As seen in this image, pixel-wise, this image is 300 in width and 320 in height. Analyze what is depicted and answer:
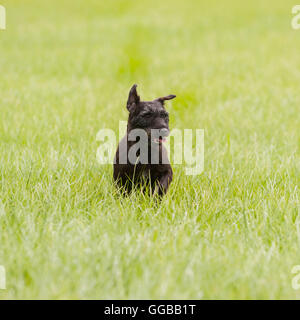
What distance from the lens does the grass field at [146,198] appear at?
312 cm

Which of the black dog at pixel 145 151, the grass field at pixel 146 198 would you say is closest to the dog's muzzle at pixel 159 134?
the black dog at pixel 145 151

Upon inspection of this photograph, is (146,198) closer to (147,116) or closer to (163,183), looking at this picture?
(163,183)

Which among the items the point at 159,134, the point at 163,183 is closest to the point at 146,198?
the point at 163,183

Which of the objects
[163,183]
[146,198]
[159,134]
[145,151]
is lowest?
[146,198]

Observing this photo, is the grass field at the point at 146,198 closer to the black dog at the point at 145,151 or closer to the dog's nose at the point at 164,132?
the black dog at the point at 145,151

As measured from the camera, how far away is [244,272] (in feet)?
10.5

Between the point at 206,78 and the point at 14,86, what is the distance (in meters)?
4.42

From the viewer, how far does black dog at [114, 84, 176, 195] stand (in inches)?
164

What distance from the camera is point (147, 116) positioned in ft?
13.7

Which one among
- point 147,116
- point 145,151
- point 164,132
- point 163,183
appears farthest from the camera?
point 163,183

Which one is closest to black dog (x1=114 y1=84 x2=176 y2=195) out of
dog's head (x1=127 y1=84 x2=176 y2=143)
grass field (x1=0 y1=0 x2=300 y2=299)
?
dog's head (x1=127 y1=84 x2=176 y2=143)

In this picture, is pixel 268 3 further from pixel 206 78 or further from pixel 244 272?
pixel 244 272

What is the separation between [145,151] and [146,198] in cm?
48

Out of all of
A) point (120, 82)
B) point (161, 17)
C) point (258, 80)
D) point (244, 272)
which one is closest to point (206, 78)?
point (258, 80)
